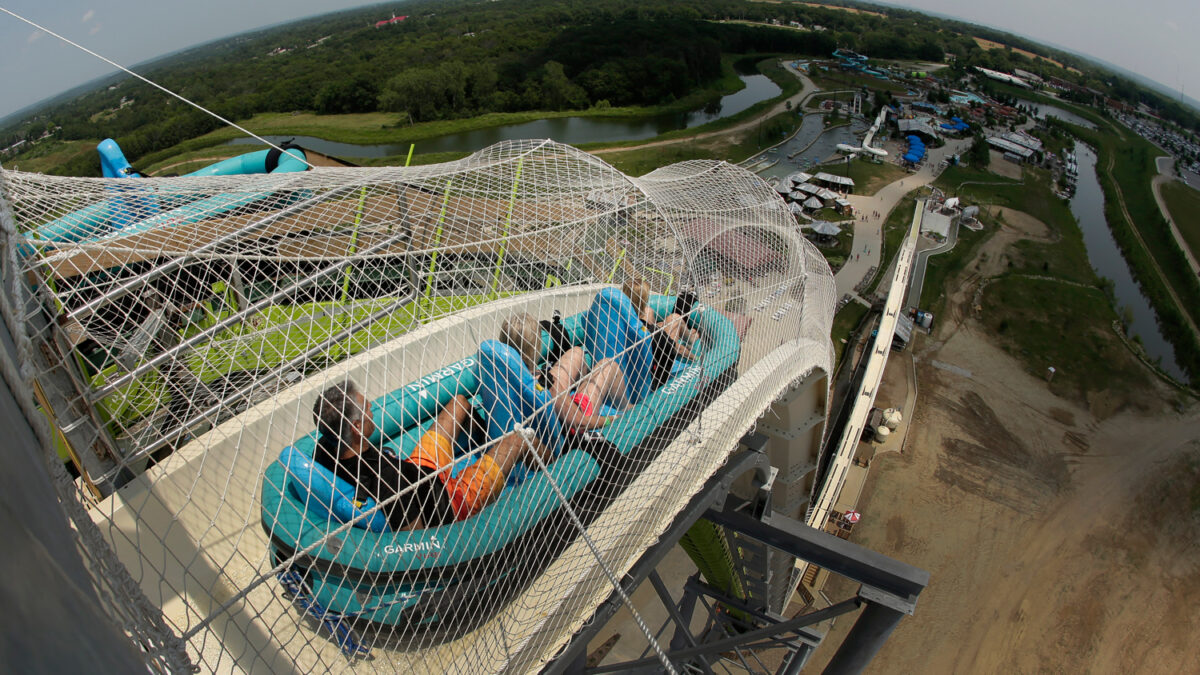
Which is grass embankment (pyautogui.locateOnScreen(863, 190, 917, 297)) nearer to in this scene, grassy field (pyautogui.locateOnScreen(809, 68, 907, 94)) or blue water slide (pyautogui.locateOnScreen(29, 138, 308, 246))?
blue water slide (pyautogui.locateOnScreen(29, 138, 308, 246))

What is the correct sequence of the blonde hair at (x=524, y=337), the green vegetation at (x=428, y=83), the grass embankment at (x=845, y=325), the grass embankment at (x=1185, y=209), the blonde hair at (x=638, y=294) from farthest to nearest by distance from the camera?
the green vegetation at (x=428, y=83), the grass embankment at (x=1185, y=209), the grass embankment at (x=845, y=325), the blonde hair at (x=638, y=294), the blonde hair at (x=524, y=337)

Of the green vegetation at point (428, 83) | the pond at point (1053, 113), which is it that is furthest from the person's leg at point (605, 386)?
the pond at point (1053, 113)

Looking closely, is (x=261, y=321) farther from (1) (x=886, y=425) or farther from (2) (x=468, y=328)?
(1) (x=886, y=425)

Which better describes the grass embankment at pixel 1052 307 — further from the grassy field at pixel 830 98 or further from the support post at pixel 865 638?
the grassy field at pixel 830 98

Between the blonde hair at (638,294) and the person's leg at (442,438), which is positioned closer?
the person's leg at (442,438)

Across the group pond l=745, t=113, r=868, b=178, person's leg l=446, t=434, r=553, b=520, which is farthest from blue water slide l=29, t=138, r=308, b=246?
pond l=745, t=113, r=868, b=178

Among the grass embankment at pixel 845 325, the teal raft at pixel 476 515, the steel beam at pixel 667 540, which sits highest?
the teal raft at pixel 476 515

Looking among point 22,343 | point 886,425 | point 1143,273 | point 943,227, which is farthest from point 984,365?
point 22,343

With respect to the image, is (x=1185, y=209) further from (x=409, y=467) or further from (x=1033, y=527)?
(x=409, y=467)
